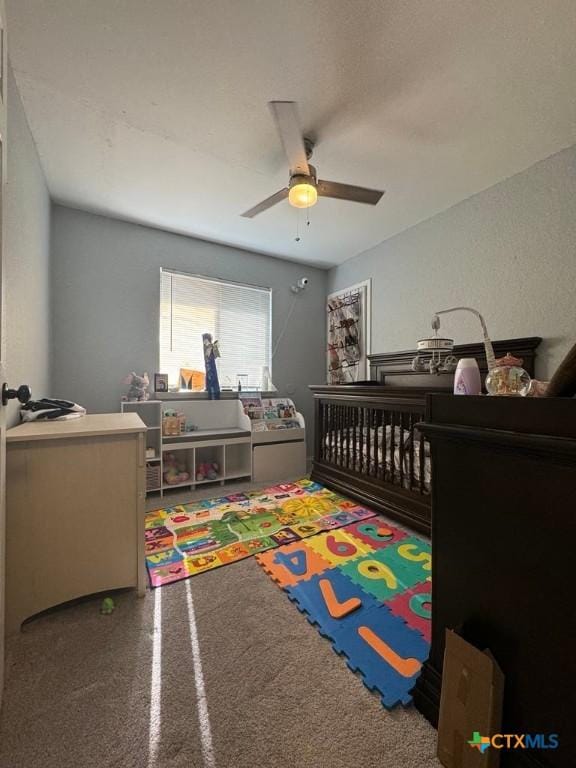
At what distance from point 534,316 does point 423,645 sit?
2138mm

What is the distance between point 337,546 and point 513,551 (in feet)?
4.18

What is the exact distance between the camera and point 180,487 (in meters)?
2.84

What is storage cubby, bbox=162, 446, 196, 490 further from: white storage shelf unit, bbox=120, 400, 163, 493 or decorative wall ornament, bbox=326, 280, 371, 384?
decorative wall ornament, bbox=326, 280, 371, 384

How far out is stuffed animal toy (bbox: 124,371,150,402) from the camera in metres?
2.83

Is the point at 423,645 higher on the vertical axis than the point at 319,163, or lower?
lower

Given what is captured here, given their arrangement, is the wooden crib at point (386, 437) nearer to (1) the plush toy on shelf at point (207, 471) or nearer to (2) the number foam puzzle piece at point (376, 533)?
(2) the number foam puzzle piece at point (376, 533)

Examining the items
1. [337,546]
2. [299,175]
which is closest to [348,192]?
[299,175]

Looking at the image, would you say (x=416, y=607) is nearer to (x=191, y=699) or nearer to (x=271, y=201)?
(x=191, y=699)

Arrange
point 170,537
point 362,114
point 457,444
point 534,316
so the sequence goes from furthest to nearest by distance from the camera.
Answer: point 534,316 < point 170,537 < point 362,114 < point 457,444

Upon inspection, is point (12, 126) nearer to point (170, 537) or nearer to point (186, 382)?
point (186, 382)

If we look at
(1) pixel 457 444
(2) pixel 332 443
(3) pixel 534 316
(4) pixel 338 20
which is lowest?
(2) pixel 332 443

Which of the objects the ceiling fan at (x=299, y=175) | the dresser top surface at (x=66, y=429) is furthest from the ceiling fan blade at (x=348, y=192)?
the dresser top surface at (x=66, y=429)

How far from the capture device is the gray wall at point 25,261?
1.47m

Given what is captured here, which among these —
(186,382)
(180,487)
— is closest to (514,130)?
(186,382)
